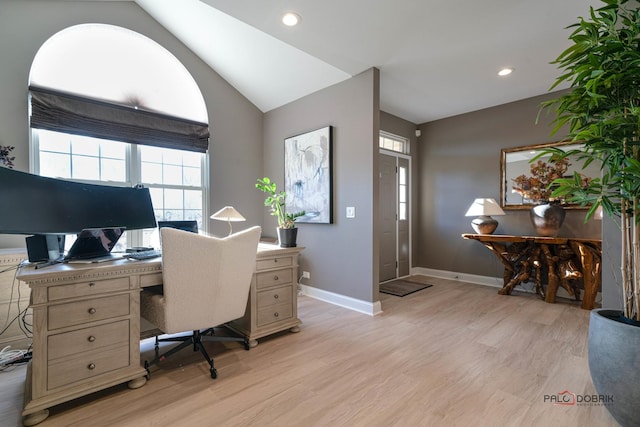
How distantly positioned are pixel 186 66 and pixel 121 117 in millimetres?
1124

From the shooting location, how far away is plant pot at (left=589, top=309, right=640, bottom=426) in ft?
4.25

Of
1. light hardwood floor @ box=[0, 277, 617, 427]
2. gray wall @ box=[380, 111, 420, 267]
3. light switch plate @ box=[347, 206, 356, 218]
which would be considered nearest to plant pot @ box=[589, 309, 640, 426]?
light hardwood floor @ box=[0, 277, 617, 427]

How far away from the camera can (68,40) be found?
9.60 ft

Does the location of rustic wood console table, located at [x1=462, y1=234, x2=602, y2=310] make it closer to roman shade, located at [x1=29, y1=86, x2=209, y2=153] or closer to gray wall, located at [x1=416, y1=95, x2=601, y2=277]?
gray wall, located at [x1=416, y1=95, x2=601, y2=277]

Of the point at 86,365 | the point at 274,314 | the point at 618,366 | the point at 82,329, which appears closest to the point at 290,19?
the point at 274,314

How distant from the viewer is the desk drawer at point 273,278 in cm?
240

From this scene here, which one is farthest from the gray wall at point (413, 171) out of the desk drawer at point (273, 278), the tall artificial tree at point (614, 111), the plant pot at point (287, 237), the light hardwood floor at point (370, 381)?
the tall artificial tree at point (614, 111)

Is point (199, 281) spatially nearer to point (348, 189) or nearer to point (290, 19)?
point (348, 189)

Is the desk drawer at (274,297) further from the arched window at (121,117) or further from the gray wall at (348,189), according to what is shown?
the arched window at (121,117)

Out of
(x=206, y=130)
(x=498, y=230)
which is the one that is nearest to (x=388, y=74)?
(x=206, y=130)

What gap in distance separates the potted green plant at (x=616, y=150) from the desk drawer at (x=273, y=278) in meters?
2.08

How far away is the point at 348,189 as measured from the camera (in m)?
3.33

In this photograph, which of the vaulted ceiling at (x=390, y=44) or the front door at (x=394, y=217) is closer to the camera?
the vaulted ceiling at (x=390, y=44)

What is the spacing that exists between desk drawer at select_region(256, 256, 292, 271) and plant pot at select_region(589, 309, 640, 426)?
82.5 inches
